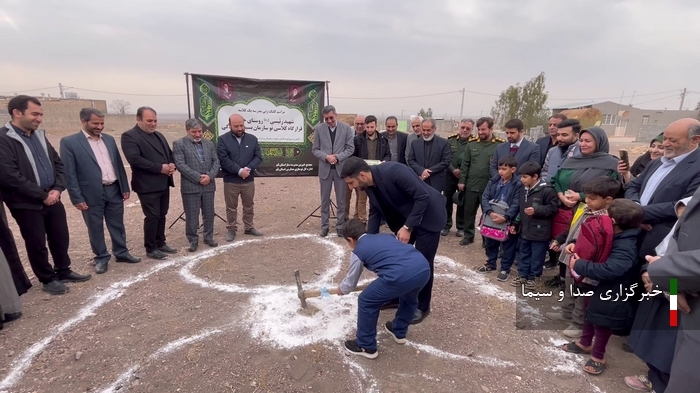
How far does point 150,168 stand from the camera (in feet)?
15.7

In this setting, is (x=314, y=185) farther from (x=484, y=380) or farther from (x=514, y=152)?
(x=484, y=380)

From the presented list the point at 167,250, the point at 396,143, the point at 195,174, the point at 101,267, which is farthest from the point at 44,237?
the point at 396,143

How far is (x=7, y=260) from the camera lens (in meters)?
3.74

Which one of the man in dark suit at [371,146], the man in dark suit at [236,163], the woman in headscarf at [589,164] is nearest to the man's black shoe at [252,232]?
the man in dark suit at [236,163]

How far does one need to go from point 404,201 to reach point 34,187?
379 centimetres

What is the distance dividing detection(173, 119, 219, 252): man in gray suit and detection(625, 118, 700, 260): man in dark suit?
5.09 meters

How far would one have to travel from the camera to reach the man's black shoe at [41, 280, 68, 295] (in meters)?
4.05

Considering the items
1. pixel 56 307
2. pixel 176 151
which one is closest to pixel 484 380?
pixel 56 307

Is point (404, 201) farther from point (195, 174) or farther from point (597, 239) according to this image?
point (195, 174)

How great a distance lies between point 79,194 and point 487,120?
18.2 feet

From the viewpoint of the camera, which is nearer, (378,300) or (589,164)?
(378,300)

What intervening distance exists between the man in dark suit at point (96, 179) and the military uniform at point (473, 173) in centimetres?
490

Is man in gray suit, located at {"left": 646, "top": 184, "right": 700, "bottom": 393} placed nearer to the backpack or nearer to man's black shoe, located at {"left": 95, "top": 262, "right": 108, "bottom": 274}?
the backpack

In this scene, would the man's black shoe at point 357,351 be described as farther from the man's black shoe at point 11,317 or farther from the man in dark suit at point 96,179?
the man in dark suit at point 96,179
